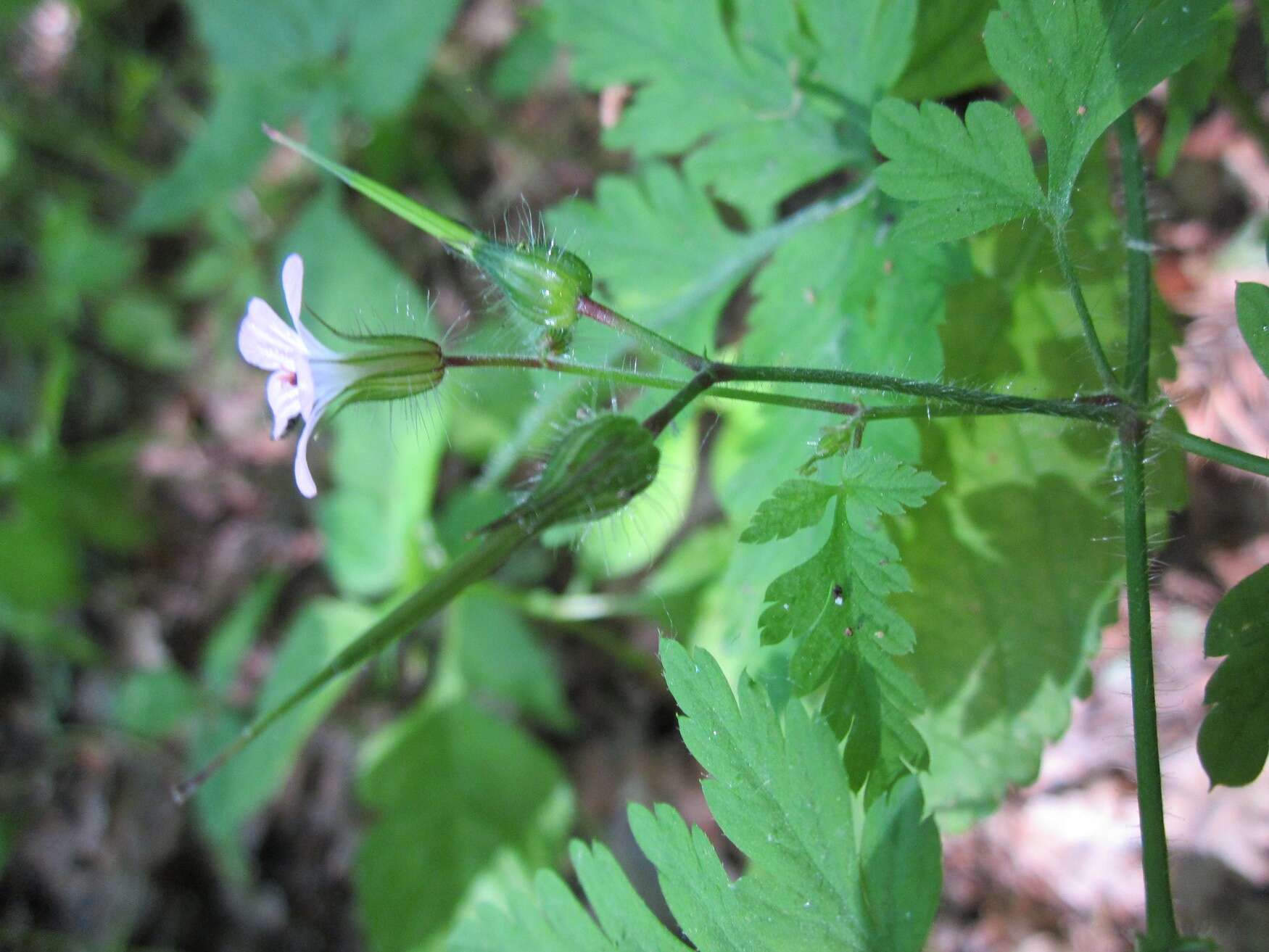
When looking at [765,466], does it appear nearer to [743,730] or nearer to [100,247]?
[743,730]

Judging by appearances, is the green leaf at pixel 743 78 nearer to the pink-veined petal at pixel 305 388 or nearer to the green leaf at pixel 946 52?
the green leaf at pixel 946 52

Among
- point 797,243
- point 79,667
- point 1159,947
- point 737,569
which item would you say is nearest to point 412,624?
point 737,569

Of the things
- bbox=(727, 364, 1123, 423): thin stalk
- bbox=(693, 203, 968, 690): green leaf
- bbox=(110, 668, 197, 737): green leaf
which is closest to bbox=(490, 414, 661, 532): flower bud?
bbox=(727, 364, 1123, 423): thin stalk

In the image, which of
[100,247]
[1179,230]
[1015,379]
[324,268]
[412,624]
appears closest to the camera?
[412,624]

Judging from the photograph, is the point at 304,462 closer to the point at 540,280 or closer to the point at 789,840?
the point at 540,280

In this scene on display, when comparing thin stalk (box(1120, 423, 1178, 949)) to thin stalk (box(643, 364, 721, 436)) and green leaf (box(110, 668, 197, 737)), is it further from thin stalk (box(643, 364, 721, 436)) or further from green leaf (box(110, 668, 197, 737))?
green leaf (box(110, 668, 197, 737))
